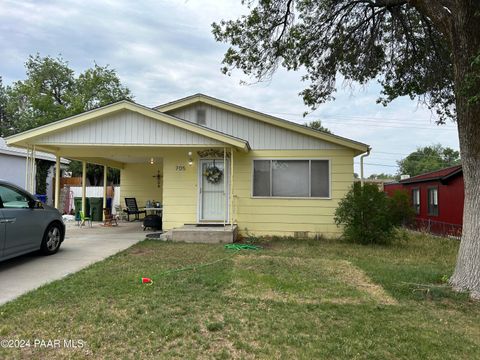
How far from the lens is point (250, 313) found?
3875 mm

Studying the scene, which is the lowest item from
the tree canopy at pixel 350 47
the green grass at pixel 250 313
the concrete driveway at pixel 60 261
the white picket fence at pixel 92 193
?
the green grass at pixel 250 313

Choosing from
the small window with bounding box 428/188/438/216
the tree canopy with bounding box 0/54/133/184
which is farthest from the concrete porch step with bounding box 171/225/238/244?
the tree canopy with bounding box 0/54/133/184

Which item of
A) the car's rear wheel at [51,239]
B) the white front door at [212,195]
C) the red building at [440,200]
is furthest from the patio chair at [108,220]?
the red building at [440,200]

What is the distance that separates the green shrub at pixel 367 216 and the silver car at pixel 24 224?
6752mm

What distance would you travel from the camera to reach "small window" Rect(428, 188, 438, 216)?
1522cm

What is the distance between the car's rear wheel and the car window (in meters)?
0.84

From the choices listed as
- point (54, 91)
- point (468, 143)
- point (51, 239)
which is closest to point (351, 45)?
point (468, 143)

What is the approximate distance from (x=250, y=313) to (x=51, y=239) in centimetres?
487

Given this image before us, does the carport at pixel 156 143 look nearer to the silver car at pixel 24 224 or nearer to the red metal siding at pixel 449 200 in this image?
the silver car at pixel 24 224

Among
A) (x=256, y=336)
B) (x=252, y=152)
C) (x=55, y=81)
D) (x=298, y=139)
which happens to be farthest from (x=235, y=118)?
(x=55, y=81)

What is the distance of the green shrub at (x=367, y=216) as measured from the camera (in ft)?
29.9

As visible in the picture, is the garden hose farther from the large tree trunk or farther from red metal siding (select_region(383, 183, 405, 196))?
red metal siding (select_region(383, 183, 405, 196))

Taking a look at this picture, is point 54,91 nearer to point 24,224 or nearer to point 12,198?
point 12,198

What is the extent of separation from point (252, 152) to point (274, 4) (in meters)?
3.92
